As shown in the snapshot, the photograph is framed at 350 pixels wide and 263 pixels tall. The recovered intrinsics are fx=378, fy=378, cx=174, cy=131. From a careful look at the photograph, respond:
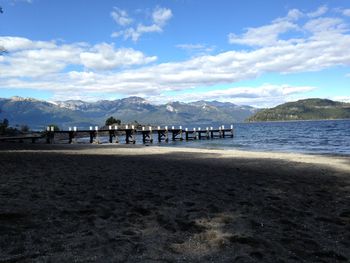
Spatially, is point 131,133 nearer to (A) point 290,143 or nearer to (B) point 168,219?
(A) point 290,143

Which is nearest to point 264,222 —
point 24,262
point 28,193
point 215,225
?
point 215,225

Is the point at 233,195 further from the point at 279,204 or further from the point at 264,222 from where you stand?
the point at 264,222

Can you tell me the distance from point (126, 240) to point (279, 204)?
213 inches

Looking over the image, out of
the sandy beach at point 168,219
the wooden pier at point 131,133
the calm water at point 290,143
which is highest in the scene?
the wooden pier at point 131,133

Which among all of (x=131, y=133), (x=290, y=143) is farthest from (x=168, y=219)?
(x=131, y=133)

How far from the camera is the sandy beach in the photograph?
652 cm

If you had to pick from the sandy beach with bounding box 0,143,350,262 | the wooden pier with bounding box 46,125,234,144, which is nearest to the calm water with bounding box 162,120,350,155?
the wooden pier with bounding box 46,125,234,144

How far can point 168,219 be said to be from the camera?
8.69 m

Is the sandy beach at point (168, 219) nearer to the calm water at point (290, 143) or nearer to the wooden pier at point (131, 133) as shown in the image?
the calm water at point (290, 143)

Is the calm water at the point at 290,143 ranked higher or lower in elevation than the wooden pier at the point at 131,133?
lower

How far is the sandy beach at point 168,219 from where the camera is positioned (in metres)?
6.52

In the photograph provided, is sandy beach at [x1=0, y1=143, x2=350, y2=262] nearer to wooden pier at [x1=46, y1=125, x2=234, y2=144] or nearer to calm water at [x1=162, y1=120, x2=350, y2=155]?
calm water at [x1=162, y1=120, x2=350, y2=155]

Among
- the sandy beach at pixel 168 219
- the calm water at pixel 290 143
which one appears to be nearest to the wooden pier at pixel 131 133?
the calm water at pixel 290 143

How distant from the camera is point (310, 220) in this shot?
913 cm
